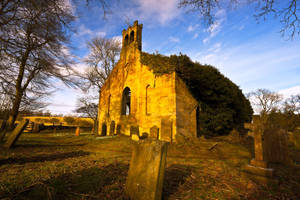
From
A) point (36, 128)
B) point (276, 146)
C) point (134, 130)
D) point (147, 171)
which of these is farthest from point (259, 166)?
point (36, 128)

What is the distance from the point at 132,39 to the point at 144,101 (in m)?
8.51

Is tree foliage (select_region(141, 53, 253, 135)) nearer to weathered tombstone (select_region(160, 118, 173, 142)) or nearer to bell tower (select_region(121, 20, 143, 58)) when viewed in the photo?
weathered tombstone (select_region(160, 118, 173, 142))

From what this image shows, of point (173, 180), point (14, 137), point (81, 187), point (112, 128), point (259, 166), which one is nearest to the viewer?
point (81, 187)

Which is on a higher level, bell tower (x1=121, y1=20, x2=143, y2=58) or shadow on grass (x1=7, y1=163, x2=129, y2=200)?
bell tower (x1=121, y1=20, x2=143, y2=58)

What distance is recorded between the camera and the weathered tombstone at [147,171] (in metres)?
2.38

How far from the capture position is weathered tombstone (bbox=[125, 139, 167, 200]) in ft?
7.79

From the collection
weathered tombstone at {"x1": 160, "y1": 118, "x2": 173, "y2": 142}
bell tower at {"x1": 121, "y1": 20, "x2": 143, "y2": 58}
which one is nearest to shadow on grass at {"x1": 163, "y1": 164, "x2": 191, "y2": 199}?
weathered tombstone at {"x1": 160, "y1": 118, "x2": 173, "y2": 142}

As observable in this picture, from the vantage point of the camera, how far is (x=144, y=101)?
12.4 m

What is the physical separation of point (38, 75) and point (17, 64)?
95 centimetres

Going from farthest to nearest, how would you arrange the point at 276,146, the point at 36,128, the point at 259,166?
the point at 36,128
the point at 276,146
the point at 259,166

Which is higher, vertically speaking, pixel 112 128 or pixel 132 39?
pixel 132 39

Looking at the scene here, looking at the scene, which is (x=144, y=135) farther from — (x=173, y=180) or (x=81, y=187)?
(x=81, y=187)

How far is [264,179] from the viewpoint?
357cm

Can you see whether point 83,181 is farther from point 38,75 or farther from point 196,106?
point 196,106
